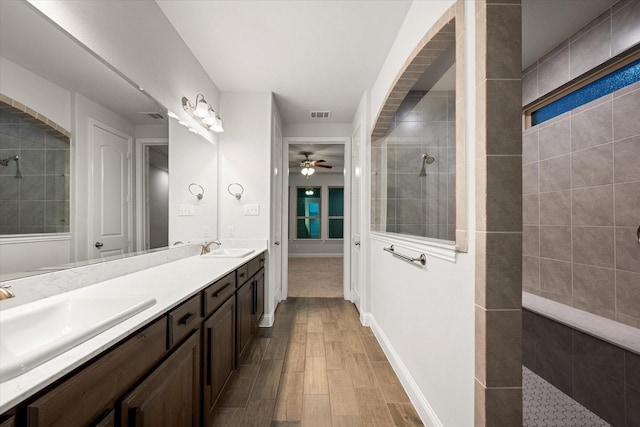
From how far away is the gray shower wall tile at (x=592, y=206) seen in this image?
2.01m

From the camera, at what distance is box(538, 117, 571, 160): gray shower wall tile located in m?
2.30

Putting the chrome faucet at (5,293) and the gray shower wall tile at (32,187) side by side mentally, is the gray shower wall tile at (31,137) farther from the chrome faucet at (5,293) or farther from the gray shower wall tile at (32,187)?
the chrome faucet at (5,293)

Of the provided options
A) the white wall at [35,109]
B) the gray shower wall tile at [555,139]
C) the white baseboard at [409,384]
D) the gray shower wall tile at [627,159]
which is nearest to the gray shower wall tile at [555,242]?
the gray shower wall tile at [627,159]

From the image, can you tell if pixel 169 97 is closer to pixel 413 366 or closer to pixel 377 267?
pixel 377 267

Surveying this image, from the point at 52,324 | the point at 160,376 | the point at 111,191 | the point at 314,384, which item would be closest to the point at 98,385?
the point at 160,376

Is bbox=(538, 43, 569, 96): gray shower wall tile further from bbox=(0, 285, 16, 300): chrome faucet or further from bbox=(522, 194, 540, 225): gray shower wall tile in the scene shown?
bbox=(0, 285, 16, 300): chrome faucet

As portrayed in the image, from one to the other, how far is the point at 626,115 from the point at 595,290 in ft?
4.11

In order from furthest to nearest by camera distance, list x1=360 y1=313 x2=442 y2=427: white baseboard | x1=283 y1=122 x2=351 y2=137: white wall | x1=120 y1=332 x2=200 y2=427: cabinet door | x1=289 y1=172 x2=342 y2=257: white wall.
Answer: x1=289 y1=172 x2=342 y2=257: white wall, x1=283 y1=122 x2=351 y2=137: white wall, x1=360 y1=313 x2=442 y2=427: white baseboard, x1=120 y1=332 x2=200 y2=427: cabinet door

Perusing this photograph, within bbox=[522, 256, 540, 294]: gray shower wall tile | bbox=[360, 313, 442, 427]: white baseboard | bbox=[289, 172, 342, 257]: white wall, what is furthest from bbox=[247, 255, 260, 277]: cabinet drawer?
bbox=[289, 172, 342, 257]: white wall

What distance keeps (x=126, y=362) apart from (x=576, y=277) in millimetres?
2974

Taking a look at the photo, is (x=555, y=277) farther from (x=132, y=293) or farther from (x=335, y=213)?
(x=335, y=213)

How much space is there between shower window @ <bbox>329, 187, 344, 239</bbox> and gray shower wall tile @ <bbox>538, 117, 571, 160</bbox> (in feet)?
19.8

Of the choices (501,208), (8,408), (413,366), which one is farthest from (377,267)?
(8,408)

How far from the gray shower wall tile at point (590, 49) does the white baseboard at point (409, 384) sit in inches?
101
